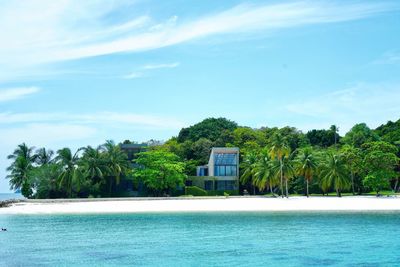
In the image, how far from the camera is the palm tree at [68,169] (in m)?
71.6

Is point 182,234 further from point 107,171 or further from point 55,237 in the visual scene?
point 107,171

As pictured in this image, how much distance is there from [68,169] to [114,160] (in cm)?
693

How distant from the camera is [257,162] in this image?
77875 mm

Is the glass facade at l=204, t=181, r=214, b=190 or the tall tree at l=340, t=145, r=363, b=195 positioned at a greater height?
the tall tree at l=340, t=145, r=363, b=195

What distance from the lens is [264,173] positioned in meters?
73.2

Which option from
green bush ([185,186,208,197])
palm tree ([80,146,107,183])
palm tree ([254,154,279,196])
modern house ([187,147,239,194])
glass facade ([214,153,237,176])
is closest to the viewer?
palm tree ([254,154,279,196])

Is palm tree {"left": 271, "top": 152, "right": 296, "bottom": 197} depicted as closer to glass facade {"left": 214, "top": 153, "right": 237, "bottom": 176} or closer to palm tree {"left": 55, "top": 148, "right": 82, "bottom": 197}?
glass facade {"left": 214, "top": 153, "right": 237, "bottom": 176}

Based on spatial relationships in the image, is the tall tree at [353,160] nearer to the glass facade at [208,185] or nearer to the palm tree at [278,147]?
the palm tree at [278,147]

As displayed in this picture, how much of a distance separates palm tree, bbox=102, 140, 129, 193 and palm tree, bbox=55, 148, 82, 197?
4938 mm

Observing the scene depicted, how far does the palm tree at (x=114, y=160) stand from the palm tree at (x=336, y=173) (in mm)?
29098

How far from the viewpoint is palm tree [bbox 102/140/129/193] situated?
249 feet

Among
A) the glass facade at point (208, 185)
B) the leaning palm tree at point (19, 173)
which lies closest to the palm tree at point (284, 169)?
the glass facade at point (208, 185)

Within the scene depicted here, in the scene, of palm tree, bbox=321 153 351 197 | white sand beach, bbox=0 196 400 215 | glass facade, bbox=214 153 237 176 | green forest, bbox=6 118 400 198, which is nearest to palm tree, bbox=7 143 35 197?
green forest, bbox=6 118 400 198

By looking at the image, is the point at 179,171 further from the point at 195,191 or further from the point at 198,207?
the point at 198,207
